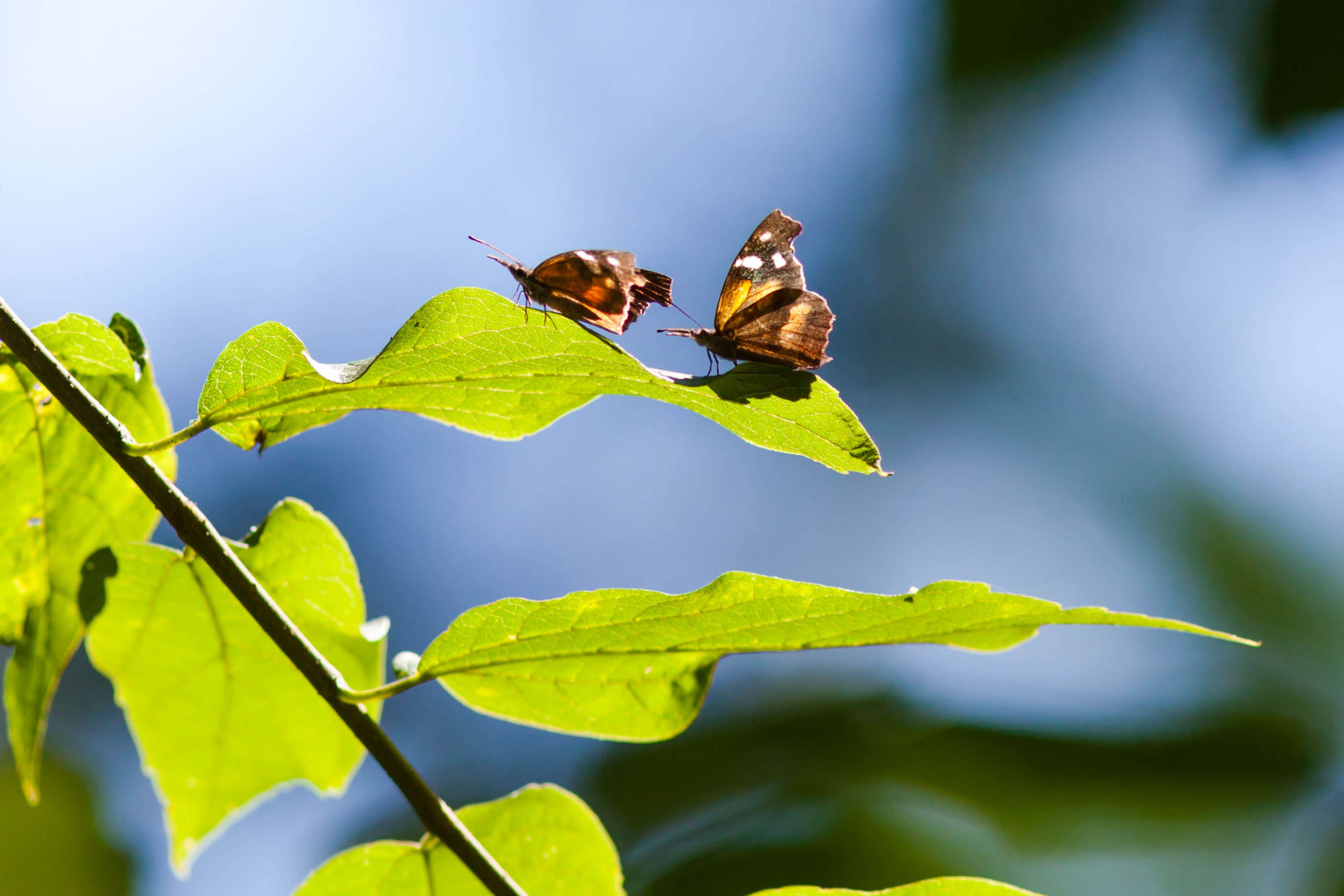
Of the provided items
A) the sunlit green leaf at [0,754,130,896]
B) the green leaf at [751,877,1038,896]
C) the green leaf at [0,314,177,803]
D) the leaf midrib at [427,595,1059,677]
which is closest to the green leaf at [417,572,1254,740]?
the leaf midrib at [427,595,1059,677]

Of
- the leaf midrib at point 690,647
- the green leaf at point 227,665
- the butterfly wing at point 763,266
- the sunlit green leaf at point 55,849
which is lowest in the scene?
the sunlit green leaf at point 55,849

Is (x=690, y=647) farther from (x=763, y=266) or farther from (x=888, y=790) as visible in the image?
(x=888, y=790)

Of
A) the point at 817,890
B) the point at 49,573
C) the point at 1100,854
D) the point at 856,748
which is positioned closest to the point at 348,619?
the point at 49,573

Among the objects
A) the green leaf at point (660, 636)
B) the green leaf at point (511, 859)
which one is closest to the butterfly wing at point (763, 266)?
the green leaf at point (660, 636)

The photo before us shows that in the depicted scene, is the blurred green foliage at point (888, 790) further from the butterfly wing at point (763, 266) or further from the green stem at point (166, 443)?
the green stem at point (166, 443)

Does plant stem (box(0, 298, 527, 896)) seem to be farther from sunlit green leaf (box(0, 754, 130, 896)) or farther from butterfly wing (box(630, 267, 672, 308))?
sunlit green leaf (box(0, 754, 130, 896))

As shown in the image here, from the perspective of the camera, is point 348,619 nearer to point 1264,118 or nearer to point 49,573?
point 49,573
